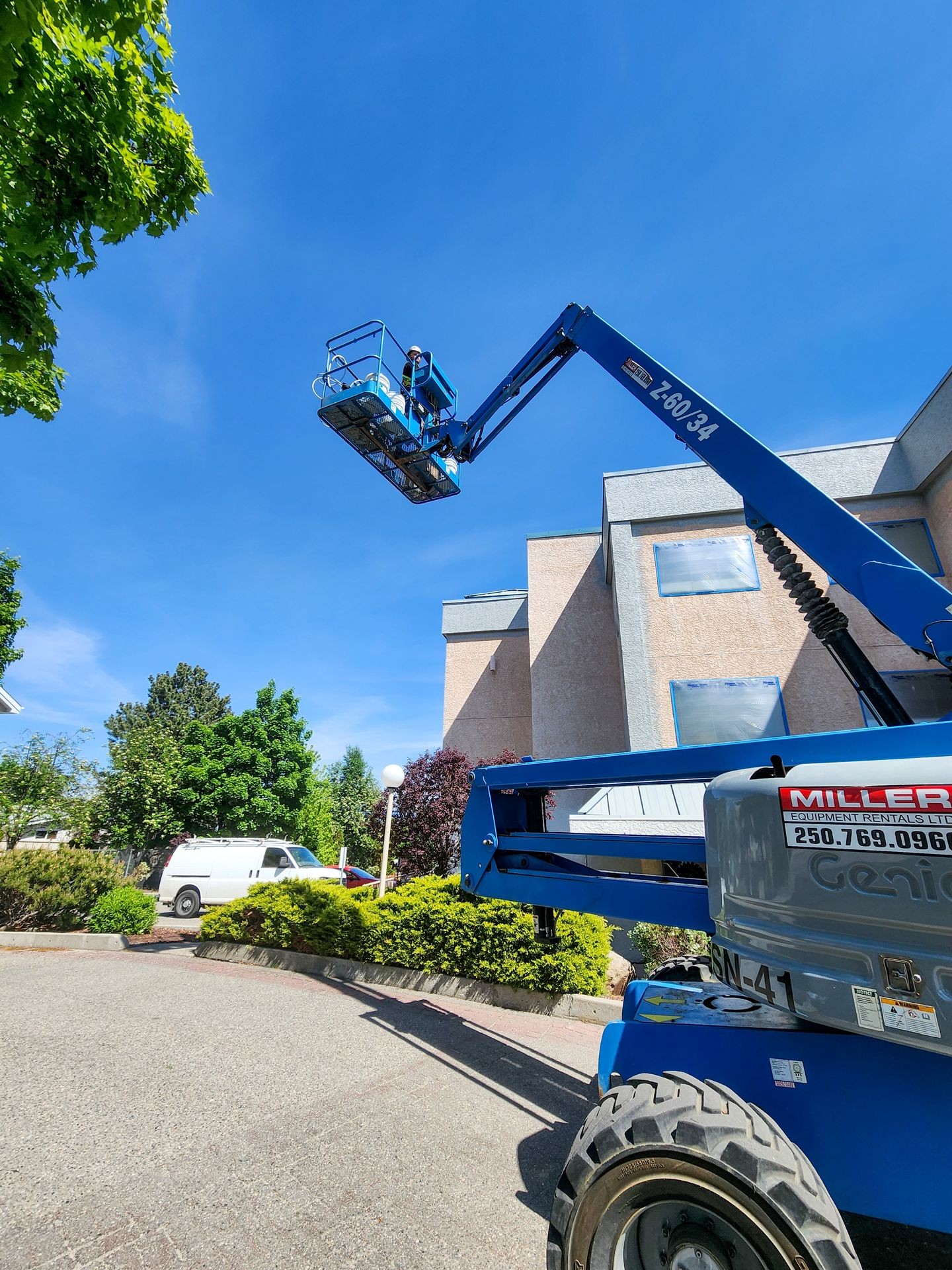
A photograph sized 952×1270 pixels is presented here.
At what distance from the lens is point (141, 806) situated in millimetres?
26672

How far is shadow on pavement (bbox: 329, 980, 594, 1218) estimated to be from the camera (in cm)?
357

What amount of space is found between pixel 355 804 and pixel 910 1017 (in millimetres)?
45410

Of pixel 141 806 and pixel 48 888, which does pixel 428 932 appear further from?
pixel 141 806

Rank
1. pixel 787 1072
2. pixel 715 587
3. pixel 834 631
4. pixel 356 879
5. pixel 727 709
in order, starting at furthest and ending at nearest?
pixel 356 879 → pixel 715 587 → pixel 727 709 → pixel 834 631 → pixel 787 1072

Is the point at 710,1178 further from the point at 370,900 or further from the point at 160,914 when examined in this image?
the point at 160,914

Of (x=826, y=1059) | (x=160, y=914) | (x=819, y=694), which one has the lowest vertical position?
(x=160, y=914)

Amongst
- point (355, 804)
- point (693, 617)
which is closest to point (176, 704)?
point (355, 804)

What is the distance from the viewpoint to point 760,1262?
6.28ft

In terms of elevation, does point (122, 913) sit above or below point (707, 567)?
below

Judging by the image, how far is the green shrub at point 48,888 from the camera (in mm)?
11250

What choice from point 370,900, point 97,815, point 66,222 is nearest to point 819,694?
point 370,900

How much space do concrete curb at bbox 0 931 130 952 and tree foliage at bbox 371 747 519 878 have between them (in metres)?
7.75

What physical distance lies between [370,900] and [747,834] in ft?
26.3

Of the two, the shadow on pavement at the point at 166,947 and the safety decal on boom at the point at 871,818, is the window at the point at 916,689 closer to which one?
the safety decal on boom at the point at 871,818
